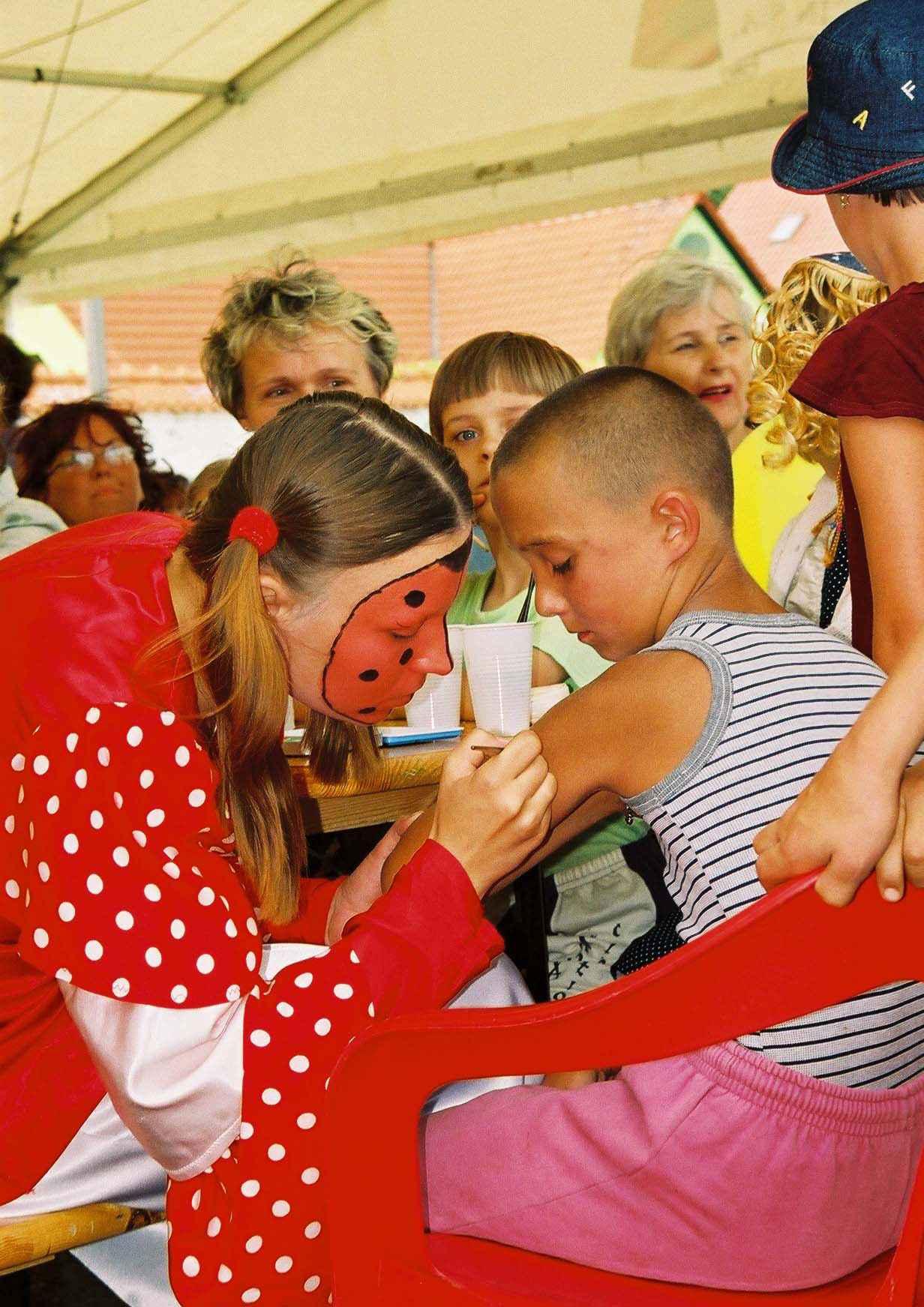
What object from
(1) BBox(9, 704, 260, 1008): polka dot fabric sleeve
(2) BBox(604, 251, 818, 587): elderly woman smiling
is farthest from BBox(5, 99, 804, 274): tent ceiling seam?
(1) BBox(9, 704, 260, 1008): polka dot fabric sleeve

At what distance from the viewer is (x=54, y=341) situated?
1438 centimetres

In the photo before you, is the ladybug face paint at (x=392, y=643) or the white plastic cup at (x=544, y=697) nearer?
the ladybug face paint at (x=392, y=643)

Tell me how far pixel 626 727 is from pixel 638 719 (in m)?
0.02

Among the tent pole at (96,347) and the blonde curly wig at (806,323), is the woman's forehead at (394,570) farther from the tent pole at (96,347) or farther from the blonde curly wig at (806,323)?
the tent pole at (96,347)

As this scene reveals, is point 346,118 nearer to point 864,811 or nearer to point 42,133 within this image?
point 42,133

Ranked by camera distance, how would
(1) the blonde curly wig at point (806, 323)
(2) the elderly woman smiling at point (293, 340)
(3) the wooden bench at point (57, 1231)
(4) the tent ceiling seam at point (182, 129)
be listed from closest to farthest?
(3) the wooden bench at point (57, 1231) → (1) the blonde curly wig at point (806, 323) → (2) the elderly woman smiling at point (293, 340) → (4) the tent ceiling seam at point (182, 129)

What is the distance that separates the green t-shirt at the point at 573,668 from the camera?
2.56m

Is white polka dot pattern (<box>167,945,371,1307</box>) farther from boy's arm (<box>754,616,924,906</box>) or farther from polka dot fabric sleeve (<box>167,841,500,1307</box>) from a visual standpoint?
boy's arm (<box>754,616,924,906</box>)

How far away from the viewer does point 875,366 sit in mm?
1608

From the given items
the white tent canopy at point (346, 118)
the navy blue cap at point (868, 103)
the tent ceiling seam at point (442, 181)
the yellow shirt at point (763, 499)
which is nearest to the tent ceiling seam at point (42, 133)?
the white tent canopy at point (346, 118)

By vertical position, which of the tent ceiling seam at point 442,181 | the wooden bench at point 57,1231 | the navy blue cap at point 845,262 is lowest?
the wooden bench at point 57,1231

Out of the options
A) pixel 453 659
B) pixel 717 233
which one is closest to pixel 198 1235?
pixel 453 659

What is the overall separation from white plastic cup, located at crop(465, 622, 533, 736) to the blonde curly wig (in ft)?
2.75

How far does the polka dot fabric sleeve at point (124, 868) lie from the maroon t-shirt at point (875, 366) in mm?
849
